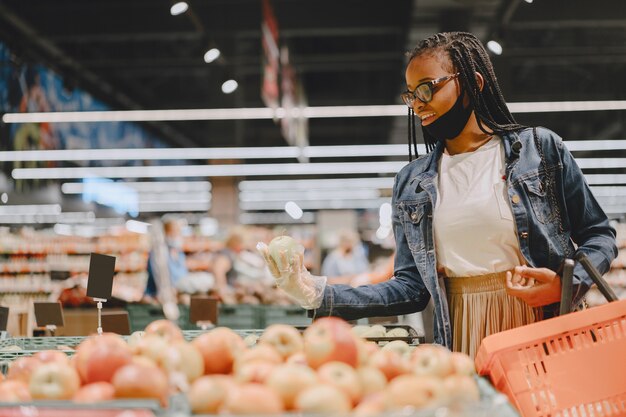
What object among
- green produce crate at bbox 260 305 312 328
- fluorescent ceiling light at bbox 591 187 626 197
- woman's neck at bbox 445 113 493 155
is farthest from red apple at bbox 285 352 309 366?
fluorescent ceiling light at bbox 591 187 626 197

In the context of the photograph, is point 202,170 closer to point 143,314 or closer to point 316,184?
point 316,184

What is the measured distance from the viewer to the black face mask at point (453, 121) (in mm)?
2131

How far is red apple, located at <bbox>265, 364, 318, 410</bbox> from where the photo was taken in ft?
3.98

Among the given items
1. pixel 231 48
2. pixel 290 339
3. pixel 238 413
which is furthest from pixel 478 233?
pixel 231 48

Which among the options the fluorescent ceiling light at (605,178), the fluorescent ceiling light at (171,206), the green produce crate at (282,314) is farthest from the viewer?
the fluorescent ceiling light at (171,206)

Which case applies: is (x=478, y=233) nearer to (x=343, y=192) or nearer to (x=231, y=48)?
(x=231, y=48)

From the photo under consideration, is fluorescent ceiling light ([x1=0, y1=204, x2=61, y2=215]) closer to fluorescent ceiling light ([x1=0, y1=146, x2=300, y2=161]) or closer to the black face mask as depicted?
fluorescent ceiling light ([x1=0, y1=146, x2=300, y2=161])

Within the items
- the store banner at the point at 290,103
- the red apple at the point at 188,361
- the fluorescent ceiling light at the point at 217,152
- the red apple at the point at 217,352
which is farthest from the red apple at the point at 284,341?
the fluorescent ceiling light at the point at 217,152

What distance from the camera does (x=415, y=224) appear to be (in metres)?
2.22

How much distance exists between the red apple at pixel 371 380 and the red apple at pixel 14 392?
2.17 feet

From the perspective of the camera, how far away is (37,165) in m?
13.4

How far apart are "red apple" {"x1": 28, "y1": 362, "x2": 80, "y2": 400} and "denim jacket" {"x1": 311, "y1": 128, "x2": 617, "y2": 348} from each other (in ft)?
3.05

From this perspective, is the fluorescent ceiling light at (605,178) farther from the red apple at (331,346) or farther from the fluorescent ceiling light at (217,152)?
the red apple at (331,346)

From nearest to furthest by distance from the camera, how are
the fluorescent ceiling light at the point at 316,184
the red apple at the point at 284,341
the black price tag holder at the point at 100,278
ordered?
1. the red apple at the point at 284,341
2. the black price tag holder at the point at 100,278
3. the fluorescent ceiling light at the point at 316,184
